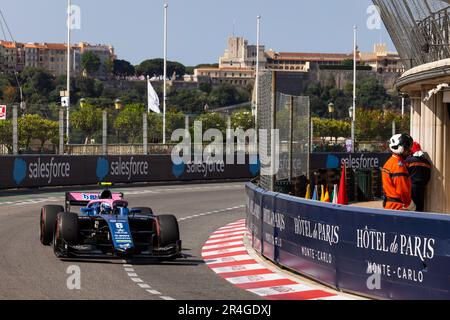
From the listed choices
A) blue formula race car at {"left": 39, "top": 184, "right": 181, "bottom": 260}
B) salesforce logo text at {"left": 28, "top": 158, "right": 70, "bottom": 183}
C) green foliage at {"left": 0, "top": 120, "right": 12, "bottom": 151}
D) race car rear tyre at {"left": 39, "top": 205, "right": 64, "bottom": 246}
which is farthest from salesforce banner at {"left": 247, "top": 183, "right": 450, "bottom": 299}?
salesforce logo text at {"left": 28, "top": 158, "right": 70, "bottom": 183}

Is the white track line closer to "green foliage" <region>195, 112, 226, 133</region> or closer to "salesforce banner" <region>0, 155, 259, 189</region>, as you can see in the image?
"salesforce banner" <region>0, 155, 259, 189</region>

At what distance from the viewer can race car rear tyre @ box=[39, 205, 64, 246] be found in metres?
16.3

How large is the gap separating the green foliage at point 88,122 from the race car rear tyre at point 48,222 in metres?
17.8

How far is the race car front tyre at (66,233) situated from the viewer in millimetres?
14508

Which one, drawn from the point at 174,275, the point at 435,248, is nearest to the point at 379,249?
the point at 435,248

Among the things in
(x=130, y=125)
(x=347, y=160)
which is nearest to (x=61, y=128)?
(x=130, y=125)

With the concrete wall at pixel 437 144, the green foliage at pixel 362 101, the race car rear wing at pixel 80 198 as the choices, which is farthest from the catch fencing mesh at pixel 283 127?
the green foliage at pixel 362 101

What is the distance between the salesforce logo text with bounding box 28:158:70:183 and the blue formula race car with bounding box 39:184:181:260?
54.9 feet

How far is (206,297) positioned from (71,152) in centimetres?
2352

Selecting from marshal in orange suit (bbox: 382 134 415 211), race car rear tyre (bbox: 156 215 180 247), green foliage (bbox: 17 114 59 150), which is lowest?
race car rear tyre (bbox: 156 215 180 247)

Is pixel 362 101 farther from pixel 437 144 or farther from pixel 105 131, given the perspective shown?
pixel 437 144

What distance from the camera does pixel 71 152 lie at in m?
34.5

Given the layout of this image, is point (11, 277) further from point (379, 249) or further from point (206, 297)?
point (379, 249)

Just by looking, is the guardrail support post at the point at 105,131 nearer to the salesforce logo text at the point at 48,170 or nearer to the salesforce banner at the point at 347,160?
the salesforce logo text at the point at 48,170
